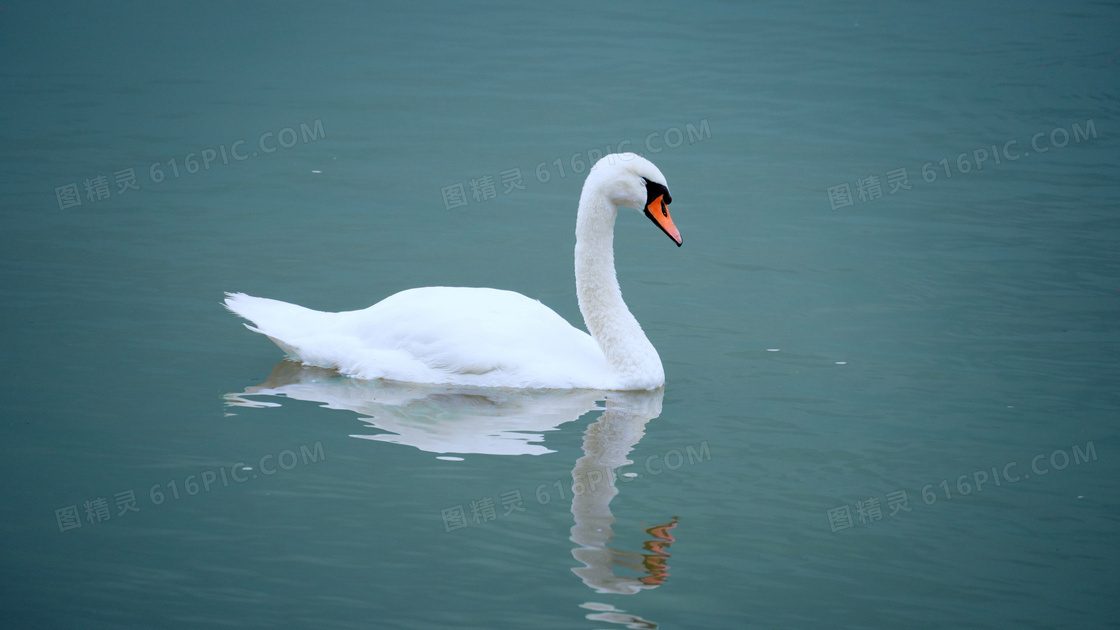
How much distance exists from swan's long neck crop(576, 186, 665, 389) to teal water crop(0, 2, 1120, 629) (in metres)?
0.21

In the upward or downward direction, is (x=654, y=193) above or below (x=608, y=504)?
above

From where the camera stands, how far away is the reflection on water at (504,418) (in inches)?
269

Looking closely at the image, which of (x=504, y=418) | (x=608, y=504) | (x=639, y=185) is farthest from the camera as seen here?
(x=639, y=185)

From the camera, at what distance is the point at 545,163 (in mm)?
14453

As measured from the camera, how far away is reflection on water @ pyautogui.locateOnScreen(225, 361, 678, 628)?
684 centimetres

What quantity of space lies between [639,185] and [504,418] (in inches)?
69.3

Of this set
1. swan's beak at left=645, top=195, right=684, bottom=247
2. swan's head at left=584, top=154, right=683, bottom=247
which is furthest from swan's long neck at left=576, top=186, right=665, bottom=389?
Result: swan's beak at left=645, top=195, right=684, bottom=247

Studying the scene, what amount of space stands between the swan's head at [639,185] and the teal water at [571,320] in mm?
Answer: 1128

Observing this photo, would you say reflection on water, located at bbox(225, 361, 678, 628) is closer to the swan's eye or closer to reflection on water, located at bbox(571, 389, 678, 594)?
reflection on water, located at bbox(571, 389, 678, 594)

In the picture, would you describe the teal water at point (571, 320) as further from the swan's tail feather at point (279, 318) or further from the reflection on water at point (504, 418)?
the swan's tail feather at point (279, 318)

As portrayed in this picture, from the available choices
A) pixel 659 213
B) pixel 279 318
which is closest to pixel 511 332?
pixel 659 213

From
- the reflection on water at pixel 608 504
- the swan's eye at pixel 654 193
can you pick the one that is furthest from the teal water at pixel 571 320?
the swan's eye at pixel 654 193

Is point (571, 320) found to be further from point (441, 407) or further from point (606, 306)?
point (441, 407)

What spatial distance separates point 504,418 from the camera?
8.16m
